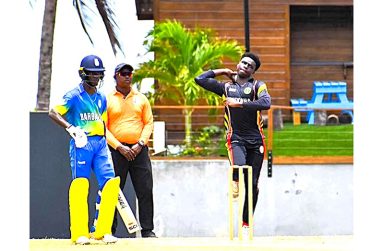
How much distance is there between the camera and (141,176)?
1005cm

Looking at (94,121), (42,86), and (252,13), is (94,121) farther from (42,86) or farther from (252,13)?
(252,13)

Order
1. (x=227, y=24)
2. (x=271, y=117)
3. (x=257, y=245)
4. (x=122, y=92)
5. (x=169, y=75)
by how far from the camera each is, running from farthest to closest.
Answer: (x=227, y=24), (x=169, y=75), (x=271, y=117), (x=122, y=92), (x=257, y=245)

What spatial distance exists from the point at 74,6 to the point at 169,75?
2084 millimetres

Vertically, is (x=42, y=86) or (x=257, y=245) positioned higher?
(x=42, y=86)

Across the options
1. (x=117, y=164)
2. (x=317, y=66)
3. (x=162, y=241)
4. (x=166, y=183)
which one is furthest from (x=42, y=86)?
(x=162, y=241)

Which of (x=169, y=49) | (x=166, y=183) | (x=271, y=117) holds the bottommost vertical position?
(x=166, y=183)

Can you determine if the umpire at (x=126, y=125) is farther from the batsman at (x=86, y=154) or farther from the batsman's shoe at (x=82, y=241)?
the batsman's shoe at (x=82, y=241)

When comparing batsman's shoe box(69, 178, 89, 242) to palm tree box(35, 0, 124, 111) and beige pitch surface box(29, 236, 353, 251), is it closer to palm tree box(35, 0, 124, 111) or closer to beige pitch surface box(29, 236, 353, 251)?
beige pitch surface box(29, 236, 353, 251)

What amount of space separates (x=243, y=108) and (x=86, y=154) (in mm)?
1433

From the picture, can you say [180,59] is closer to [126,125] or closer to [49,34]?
[49,34]

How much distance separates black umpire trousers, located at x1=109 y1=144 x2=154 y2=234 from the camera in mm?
9805

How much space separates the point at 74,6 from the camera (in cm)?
1733

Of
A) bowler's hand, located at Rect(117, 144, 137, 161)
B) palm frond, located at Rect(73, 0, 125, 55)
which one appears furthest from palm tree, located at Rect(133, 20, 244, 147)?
bowler's hand, located at Rect(117, 144, 137, 161)

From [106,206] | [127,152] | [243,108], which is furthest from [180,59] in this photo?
[106,206]
